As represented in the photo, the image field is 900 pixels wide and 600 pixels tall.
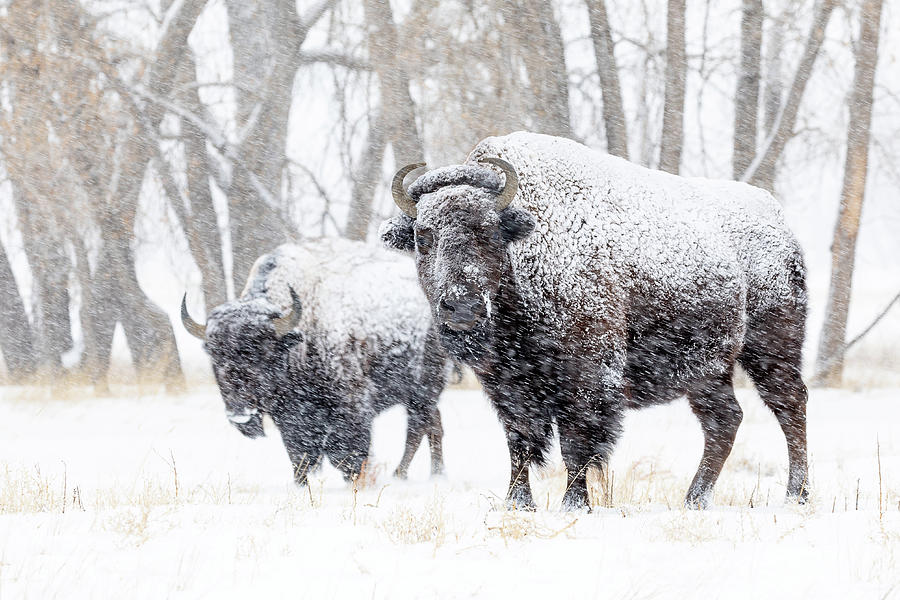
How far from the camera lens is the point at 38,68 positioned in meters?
12.4

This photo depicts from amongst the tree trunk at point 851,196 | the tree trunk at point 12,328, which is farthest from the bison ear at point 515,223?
the tree trunk at point 12,328

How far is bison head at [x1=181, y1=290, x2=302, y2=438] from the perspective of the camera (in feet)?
23.0

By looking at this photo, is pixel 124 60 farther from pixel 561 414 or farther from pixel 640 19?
pixel 561 414

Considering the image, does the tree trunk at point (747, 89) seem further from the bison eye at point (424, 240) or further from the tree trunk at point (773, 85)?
the bison eye at point (424, 240)

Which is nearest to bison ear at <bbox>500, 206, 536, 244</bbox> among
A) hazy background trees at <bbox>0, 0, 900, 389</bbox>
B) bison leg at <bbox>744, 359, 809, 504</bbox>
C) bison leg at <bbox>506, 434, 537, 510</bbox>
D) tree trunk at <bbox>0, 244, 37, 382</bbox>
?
bison leg at <bbox>506, 434, 537, 510</bbox>

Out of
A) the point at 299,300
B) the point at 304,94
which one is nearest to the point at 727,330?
the point at 299,300

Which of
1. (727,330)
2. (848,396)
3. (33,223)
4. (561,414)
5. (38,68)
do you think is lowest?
(848,396)

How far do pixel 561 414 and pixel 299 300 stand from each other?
3372 mm

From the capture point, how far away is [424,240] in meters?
4.82

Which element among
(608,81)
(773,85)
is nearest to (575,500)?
(608,81)

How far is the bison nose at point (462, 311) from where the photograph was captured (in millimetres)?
4406

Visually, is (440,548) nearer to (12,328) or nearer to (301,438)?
(301,438)

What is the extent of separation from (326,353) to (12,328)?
37.5 ft

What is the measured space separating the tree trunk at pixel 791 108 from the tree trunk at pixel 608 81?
186cm
